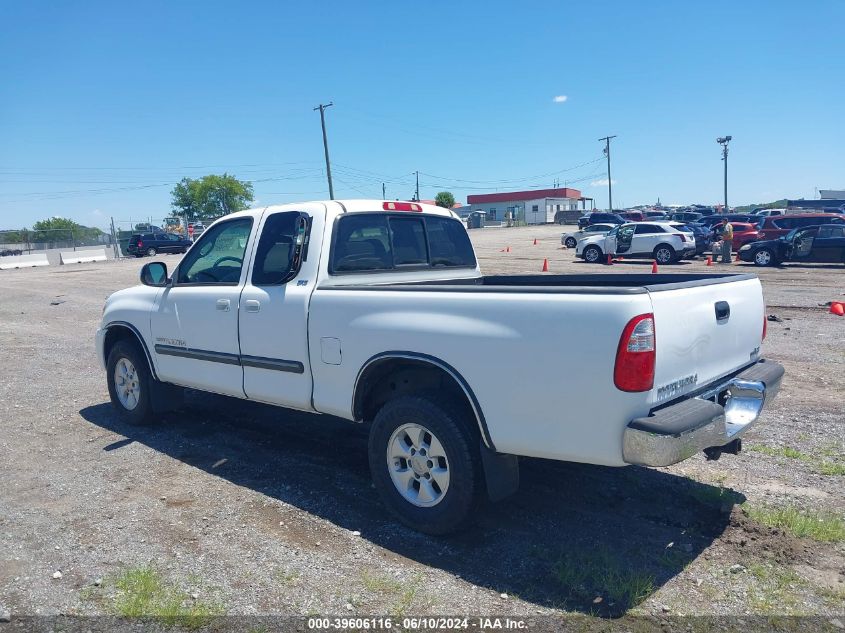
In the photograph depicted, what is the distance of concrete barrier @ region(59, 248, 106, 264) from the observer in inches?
1610

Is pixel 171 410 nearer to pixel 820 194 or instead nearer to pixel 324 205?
pixel 324 205

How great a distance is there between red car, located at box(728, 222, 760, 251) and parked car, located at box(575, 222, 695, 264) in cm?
313

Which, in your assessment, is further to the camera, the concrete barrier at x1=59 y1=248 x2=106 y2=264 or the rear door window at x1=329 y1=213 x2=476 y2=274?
the concrete barrier at x1=59 y1=248 x2=106 y2=264

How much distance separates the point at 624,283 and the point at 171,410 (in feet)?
14.2

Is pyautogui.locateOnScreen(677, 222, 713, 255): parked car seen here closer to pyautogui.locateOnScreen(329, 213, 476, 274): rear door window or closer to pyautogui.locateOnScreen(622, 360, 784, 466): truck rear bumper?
pyautogui.locateOnScreen(329, 213, 476, 274): rear door window

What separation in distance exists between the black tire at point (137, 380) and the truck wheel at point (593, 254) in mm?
23816

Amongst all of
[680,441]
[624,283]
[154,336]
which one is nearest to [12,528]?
[154,336]

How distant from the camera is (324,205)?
16.6 ft

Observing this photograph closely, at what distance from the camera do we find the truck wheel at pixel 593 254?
91.9 ft

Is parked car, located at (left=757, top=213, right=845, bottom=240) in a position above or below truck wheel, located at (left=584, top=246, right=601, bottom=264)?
above

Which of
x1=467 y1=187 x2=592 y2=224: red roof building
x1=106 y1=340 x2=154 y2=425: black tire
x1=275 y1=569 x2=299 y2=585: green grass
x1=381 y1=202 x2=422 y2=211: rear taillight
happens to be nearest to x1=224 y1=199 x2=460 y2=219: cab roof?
x1=381 y1=202 x2=422 y2=211: rear taillight

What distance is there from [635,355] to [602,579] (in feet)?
4.10

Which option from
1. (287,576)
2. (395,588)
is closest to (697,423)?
(395,588)

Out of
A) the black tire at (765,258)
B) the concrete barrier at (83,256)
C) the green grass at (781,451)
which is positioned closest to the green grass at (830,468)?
the green grass at (781,451)
